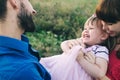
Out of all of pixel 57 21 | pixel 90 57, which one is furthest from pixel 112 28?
pixel 57 21

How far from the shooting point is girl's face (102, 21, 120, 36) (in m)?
1.87

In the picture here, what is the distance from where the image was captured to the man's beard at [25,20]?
1712mm

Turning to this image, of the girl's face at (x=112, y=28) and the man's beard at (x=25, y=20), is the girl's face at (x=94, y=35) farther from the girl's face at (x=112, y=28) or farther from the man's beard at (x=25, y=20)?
the man's beard at (x=25, y=20)

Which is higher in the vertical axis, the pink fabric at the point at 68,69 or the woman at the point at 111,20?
the woman at the point at 111,20

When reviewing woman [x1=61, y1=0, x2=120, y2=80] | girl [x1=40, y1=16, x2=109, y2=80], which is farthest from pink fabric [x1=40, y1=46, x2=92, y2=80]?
woman [x1=61, y1=0, x2=120, y2=80]

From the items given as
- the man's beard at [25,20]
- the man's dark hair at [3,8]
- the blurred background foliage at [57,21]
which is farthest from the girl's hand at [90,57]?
the blurred background foliage at [57,21]

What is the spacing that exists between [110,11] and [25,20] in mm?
344

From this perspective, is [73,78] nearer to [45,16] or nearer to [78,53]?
[78,53]

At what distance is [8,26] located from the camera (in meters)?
1.69

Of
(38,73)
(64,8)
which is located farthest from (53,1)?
(38,73)

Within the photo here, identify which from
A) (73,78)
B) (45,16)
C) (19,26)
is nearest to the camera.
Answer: (19,26)

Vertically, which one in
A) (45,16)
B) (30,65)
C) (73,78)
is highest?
(30,65)

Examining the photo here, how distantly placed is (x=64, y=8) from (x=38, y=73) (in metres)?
2.66

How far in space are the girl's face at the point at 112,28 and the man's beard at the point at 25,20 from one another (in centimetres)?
30
